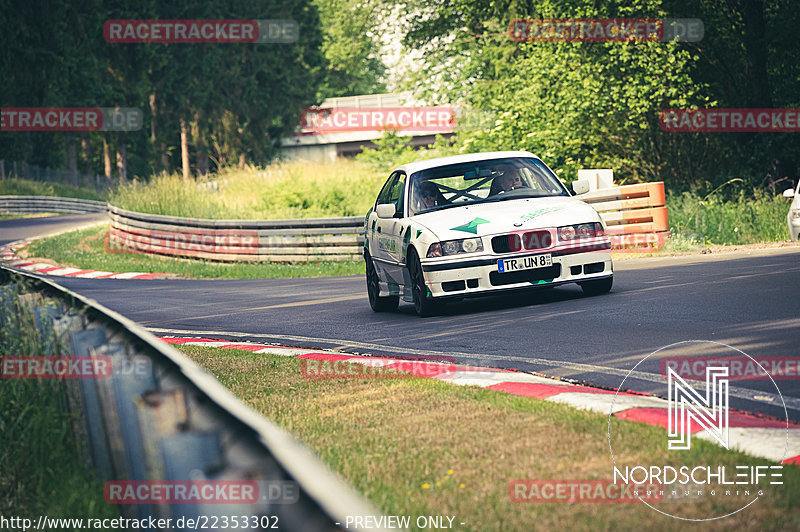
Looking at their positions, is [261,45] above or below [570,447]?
above

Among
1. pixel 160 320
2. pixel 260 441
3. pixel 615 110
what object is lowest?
pixel 160 320

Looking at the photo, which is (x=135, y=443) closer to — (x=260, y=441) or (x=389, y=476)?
(x=260, y=441)

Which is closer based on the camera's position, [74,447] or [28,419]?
[74,447]

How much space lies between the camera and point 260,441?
96.3 inches

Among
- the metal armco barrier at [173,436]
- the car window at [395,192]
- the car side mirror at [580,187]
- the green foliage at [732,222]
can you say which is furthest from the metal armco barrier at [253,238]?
the metal armco barrier at [173,436]

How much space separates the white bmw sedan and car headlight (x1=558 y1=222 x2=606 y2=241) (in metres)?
0.01

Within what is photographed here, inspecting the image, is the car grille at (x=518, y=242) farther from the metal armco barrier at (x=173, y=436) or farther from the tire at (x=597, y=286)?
the metal armco barrier at (x=173, y=436)

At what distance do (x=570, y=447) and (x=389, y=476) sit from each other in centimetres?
96

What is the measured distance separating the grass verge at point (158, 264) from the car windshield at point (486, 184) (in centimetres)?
818

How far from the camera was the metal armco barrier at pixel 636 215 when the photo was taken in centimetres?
1920

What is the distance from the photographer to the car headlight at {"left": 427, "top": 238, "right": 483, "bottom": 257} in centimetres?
1125

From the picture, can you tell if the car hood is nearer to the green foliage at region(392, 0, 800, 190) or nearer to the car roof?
the car roof

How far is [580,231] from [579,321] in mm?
1559

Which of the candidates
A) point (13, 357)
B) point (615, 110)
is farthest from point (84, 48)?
point (13, 357)
